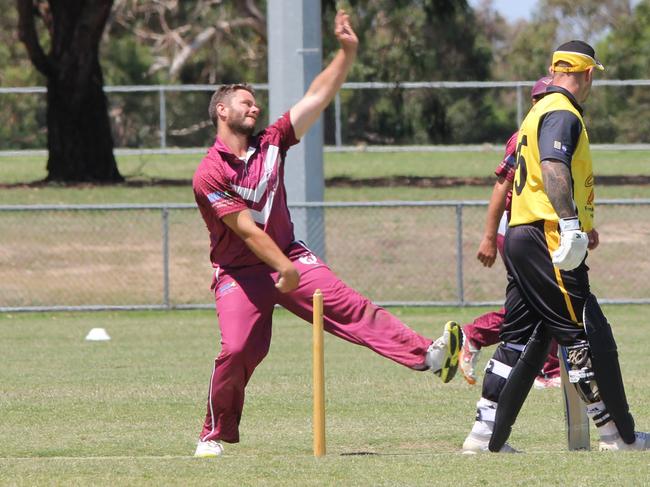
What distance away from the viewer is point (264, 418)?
9922mm

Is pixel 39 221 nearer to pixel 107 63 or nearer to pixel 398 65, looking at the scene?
pixel 398 65

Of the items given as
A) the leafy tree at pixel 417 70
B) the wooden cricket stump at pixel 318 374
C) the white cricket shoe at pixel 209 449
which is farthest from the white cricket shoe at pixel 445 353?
the leafy tree at pixel 417 70

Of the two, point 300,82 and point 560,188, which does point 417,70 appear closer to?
point 300,82

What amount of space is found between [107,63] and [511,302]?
43997 mm

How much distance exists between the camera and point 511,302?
7.80 meters

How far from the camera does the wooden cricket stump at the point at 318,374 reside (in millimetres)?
7344

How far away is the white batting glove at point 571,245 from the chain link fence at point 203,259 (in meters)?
10.7

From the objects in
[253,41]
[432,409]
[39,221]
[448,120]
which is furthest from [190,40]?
[432,409]

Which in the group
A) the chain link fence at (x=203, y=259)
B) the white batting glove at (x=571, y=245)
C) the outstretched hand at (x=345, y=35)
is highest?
the outstretched hand at (x=345, y=35)

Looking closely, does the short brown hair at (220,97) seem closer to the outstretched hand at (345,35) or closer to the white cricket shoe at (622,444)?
the outstretched hand at (345,35)

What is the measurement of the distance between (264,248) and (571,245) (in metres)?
1.58

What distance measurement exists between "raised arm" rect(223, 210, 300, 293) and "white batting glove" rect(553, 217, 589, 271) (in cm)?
137

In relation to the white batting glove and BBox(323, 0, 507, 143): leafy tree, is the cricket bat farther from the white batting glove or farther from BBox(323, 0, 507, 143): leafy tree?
BBox(323, 0, 507, 143): leafy tree

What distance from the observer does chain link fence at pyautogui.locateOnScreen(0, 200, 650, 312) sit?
1939 cm
